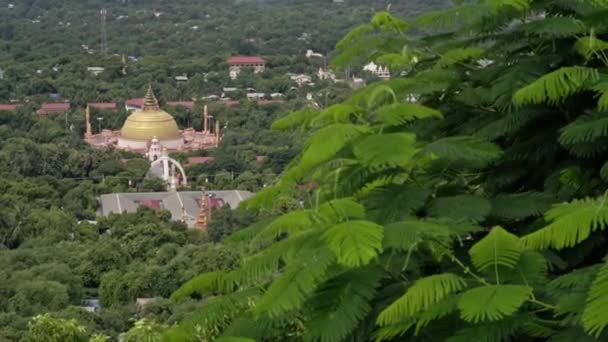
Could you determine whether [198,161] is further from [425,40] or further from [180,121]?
[425,40]

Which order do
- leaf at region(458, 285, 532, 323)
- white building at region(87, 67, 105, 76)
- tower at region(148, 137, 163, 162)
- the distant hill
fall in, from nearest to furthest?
1. leaf at region(458, 285, 532, 323)
2. tower at region(148, 137, 163, 162)
3. white building at region(87, 67, 105, 76)
4. the distant hill

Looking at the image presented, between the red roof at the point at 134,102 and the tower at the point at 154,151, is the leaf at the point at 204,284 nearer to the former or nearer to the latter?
the tower at the point at 154,151

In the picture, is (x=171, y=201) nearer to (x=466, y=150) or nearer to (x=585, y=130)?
(x=466, y=150)

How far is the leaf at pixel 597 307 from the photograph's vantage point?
211cm

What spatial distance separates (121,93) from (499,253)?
3230cm

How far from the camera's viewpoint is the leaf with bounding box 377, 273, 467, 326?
2.36m

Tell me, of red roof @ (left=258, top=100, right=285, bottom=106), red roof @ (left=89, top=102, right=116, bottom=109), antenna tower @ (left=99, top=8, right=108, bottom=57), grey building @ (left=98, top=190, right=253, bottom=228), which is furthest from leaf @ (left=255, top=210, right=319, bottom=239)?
antenna tower @ (left=99, top=8, right=108, bottom=57)

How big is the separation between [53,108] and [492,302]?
30.4 meters

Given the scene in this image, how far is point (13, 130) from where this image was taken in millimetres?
28547

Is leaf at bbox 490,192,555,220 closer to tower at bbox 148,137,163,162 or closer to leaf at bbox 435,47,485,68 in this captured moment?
leaf at bbox 435,47,485,68

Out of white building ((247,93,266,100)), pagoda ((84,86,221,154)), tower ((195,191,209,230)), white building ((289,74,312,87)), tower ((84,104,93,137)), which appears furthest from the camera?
white building ((289,74,312,87))

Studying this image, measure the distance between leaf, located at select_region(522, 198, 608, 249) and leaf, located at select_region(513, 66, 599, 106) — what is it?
1.51 ft

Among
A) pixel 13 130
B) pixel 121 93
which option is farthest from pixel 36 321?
pixel 121 93

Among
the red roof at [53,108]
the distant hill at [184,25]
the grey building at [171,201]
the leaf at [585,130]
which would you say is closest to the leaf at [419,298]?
the leaf at [585,130]
